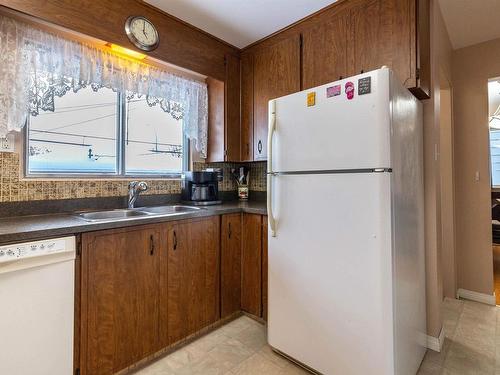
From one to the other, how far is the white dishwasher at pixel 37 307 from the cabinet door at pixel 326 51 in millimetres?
1953

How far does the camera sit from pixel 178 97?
2.40m

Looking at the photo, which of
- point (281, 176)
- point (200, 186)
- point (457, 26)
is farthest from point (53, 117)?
point (457, 26)

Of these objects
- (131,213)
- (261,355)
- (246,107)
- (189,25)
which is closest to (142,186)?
(131,213)

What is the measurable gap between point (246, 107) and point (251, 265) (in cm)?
148

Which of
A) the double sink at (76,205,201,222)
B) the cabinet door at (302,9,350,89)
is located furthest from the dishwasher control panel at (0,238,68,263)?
the cabinet door at (302,9,350,89)

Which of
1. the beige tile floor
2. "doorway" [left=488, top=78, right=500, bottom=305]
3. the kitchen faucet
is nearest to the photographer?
the beige tile floor

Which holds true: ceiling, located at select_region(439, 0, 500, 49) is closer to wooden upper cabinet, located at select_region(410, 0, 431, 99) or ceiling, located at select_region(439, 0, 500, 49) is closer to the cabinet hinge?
wooden upper cabinet, located at select_region(410, 0, 431, 99)

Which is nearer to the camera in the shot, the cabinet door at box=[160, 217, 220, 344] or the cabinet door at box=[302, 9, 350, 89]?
the cabinet door at box=[160, 217, 220, 344]

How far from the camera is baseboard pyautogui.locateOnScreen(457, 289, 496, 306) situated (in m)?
2.48

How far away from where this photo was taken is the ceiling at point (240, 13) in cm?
194

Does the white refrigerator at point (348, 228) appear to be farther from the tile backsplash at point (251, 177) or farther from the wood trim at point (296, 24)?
the tile backsplash at point (251, 177)

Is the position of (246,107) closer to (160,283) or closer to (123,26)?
(123,26)

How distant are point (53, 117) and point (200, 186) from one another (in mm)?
1161

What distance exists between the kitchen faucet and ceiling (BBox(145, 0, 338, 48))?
131cm
